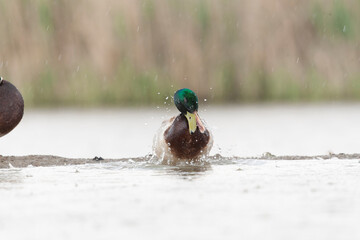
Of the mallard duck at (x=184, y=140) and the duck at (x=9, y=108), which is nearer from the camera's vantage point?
the mallard duck at (x=184, y=140)

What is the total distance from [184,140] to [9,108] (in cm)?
212

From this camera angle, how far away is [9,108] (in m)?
7.86

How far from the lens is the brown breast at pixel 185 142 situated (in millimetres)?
6551

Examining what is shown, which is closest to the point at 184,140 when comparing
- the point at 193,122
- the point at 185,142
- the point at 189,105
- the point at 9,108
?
the point at 185,142

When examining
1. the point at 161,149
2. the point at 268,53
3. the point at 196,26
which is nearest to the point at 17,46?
the point at 196,26

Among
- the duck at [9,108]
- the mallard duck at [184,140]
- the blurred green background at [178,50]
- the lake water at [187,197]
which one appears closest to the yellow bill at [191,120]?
the mallard duck at [184,140]

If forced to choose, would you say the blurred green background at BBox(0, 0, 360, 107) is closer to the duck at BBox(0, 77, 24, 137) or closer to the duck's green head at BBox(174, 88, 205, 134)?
the duck at BBox(0, 77, 24, 137)

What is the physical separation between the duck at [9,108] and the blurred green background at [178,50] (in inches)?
142

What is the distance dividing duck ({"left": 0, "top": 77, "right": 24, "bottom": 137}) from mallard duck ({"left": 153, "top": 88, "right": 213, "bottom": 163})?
175 cm

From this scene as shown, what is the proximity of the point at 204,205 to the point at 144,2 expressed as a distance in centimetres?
828

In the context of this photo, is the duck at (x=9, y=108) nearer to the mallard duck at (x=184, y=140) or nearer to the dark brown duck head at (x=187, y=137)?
the mallard duck at (x=184, y=140)

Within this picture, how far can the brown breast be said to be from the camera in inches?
258

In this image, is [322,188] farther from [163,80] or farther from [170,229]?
[163,80]

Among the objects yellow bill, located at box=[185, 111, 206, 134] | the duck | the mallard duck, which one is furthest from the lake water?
the duck
